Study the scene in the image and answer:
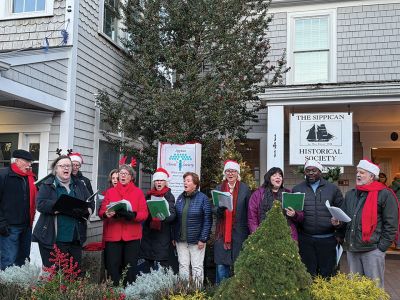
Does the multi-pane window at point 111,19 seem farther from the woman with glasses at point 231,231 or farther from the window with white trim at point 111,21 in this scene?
the woman with glasses at point 231,231

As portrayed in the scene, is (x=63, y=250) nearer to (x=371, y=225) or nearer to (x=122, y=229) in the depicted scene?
(x=122, y=229)

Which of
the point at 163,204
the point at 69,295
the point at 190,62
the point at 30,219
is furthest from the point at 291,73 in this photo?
the point at 69,295

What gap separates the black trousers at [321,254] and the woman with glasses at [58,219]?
8.45 ft

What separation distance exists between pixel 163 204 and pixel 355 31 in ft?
23.6

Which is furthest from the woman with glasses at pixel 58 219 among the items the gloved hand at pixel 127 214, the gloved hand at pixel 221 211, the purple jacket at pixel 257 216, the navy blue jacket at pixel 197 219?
the purple jacket at pixel 257 216

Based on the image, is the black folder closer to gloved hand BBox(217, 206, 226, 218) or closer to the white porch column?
gloved hand BBox(217, 206, 226, 218)

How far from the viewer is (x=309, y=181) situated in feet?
17.1

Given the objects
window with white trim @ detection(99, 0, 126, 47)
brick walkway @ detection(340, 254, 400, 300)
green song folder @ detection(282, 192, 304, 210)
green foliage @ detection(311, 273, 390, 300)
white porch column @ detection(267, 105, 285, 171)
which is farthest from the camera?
window with white trim @ detection(99, 0, 126, 47)

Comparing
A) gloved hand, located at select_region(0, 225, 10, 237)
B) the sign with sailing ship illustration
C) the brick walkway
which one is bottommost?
the brick walkway

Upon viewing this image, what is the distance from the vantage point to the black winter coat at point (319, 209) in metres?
5.01

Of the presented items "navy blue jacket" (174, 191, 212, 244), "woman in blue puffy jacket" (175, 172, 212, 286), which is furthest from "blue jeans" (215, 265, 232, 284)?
"navy blue jacket" (174, 191, 212, 244)

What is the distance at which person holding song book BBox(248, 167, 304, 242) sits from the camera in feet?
16.5

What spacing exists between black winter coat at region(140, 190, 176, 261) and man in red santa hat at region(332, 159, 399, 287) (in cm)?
218

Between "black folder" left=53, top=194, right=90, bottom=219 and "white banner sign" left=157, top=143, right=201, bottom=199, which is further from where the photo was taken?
"white banner sign" left=157, top=143, right=201, bottom=199
